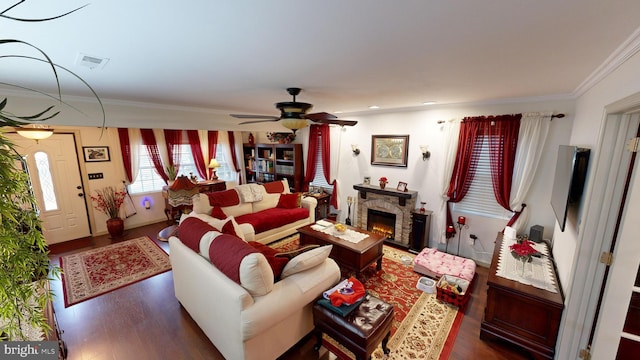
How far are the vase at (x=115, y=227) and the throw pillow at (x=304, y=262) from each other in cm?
434

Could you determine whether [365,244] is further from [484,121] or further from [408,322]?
[484,121]

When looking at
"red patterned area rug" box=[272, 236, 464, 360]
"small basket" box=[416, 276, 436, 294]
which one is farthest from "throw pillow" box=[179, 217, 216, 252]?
"small basket" box=[416, 276, 436, 294]

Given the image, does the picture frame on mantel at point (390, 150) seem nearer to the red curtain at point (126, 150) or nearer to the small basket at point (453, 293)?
the small basket at point (453, 293)

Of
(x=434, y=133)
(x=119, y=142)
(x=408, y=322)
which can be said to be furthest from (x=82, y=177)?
(x=434, y=133)

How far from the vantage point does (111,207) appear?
480 centimetres

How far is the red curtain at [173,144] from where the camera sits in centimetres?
561

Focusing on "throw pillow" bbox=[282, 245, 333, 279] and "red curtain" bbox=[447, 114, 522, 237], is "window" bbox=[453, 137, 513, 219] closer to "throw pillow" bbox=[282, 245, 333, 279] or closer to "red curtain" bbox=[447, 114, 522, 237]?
"red curtain" bbox=[447, 114, 522, 237]

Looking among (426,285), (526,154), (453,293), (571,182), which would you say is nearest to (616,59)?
(571,182)

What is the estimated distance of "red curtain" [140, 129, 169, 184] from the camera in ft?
17.3

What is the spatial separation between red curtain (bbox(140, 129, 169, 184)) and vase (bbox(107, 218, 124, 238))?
4.13 feet

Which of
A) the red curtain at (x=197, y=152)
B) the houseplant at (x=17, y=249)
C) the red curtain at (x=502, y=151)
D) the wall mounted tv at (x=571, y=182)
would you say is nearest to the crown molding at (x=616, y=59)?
the wall mounted tv at (x=571, y=182)

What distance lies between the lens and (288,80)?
2.34 meters

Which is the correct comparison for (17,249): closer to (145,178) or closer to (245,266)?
(245,266)

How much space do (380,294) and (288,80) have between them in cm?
267
